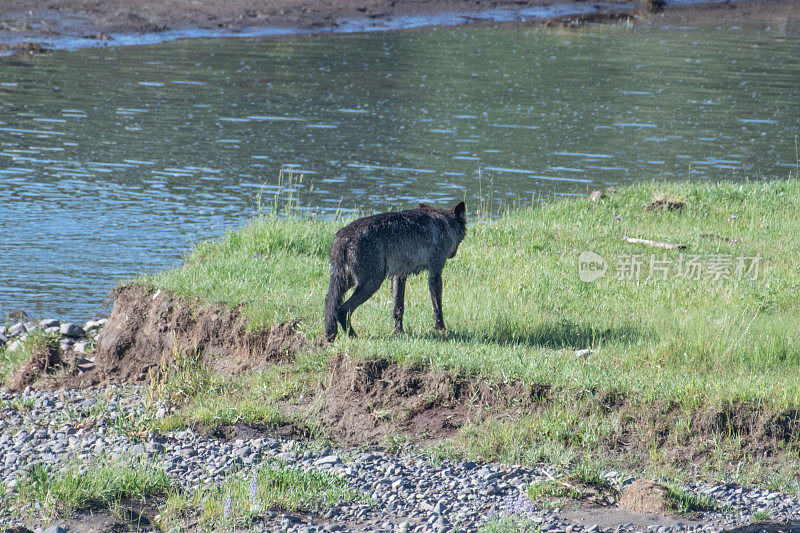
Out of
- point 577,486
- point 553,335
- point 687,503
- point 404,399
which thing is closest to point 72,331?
point 404,399

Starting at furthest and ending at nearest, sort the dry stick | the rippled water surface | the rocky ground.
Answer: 1. the rippled water surface
2. the dry stick
3. the rocky ground

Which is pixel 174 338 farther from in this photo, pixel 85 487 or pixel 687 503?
pixel 687 503

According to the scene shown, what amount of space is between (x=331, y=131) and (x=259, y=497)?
18.0 meters

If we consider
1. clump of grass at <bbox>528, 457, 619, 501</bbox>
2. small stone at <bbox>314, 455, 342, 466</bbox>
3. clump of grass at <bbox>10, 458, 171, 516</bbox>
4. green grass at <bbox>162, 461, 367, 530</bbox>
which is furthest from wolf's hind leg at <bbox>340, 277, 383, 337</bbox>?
clump of grass at <bbox>528, 457, 619, 501</bbox>

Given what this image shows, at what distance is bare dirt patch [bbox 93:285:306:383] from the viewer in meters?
9.55

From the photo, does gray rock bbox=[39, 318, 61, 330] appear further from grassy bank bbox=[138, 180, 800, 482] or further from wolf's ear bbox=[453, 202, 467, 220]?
wolf's ear bbox=[453, 202, 467, 220]

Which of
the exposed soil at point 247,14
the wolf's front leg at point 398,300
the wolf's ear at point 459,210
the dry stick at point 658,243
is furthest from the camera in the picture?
the exposed soil at point 247,14

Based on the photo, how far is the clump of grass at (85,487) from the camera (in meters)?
6.93

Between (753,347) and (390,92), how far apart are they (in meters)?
21.6

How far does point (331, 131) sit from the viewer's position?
79.0 feet

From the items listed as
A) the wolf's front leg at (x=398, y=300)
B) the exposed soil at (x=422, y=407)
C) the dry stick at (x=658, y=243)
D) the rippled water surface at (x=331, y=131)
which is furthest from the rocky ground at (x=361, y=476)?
the dry stick at (x=658, y=243)

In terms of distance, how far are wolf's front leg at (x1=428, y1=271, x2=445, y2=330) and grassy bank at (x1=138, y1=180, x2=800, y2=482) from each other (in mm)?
137

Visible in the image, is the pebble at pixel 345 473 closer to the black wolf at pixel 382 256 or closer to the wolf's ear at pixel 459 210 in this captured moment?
the black wolf at pixel 382 256

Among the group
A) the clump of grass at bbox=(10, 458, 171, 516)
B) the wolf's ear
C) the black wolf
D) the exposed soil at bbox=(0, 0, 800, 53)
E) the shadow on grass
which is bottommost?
the clump of grass at bbox=(10, 458, 171, 516)
